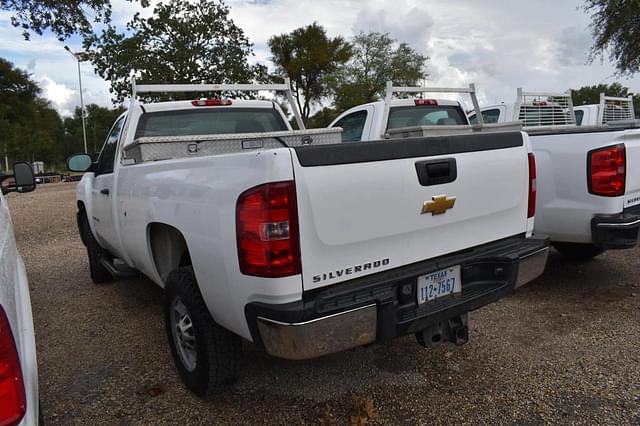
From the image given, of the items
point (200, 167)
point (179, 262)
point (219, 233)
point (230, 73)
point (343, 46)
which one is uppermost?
point (343, 46)

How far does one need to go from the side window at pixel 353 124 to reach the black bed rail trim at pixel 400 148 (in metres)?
4.04

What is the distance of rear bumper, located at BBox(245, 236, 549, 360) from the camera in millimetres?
2121

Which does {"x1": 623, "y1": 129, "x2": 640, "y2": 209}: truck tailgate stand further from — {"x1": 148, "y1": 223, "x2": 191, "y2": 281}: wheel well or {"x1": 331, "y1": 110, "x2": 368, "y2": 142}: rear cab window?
{"x1": 148, "y1": 223, "x2": 191, "y2": 281}: wheel well

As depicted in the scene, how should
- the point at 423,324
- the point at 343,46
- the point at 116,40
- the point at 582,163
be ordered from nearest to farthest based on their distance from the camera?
the point at 423,324
the point at 582,163
the point at 116,40
the point at 343,46

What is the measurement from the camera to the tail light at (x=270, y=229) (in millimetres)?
2076

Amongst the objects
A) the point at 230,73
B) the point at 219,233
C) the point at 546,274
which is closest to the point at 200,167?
the point at 219,233

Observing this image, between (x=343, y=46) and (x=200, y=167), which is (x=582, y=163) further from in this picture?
(x=343, y=46)

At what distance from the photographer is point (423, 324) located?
8.12 ft

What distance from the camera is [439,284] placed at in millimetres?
2611

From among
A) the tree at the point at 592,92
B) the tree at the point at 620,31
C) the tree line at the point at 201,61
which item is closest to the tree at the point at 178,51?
the tree line at the point at 201,61

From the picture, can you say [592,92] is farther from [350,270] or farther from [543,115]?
[350,270]

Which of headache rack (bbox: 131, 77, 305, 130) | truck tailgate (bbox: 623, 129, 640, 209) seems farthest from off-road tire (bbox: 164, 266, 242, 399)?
truck tailgate (bbox: 623, 129, 640, 209)

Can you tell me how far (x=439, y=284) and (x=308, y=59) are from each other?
35652 millimetres

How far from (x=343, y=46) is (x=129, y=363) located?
3771 centimetres
